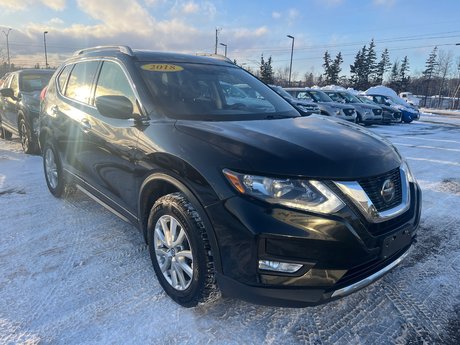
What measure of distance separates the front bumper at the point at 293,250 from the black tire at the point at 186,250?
157 mm

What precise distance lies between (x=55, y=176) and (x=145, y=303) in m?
2.75

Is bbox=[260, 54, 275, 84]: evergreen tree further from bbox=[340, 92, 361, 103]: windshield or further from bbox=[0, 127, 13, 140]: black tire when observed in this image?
bbox=[0, 127, 13, 140]: black tire

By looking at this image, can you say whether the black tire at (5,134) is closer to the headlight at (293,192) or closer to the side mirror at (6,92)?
the side mirror at (6,92)

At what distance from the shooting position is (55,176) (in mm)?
4609

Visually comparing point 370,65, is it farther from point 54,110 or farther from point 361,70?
point 54,110

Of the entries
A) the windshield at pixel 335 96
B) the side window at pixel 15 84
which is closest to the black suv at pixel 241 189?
the side window at pixel 15 84

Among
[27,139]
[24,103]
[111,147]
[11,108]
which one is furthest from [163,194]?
[11,108]

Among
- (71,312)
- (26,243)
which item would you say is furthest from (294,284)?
(26,243)

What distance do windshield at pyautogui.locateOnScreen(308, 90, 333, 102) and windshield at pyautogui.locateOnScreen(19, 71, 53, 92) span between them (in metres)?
10.9

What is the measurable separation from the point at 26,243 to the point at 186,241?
1.95m

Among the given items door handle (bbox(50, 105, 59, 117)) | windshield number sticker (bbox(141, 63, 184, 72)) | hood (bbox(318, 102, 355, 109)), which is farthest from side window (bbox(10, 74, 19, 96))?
hood (bbox(318, 102, 355, 109))

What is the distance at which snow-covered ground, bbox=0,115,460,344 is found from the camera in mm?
2270

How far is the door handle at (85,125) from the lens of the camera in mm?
3480

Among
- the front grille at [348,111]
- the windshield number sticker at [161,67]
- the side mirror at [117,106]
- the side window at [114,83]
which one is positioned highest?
the windshield number sticker at [161,67]
